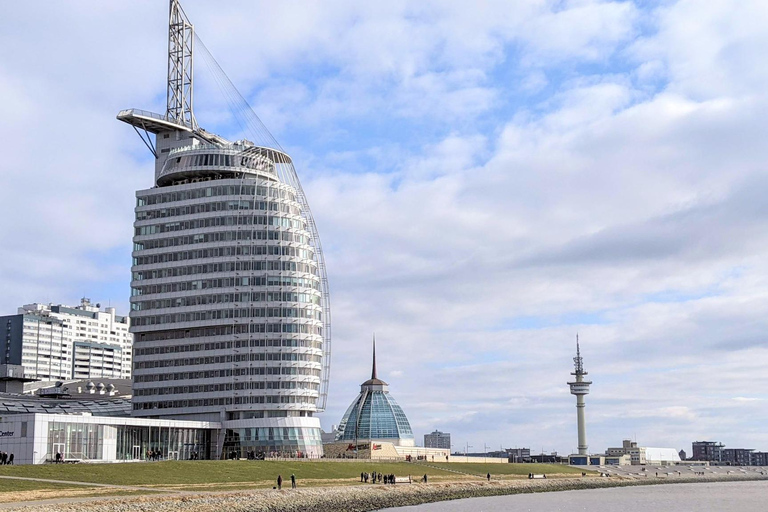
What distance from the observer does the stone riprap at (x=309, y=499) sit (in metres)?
67.8

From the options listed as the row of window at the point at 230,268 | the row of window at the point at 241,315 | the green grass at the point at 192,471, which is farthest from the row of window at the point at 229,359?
the green grass at the point at 192,471

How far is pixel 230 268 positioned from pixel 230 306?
252 inches

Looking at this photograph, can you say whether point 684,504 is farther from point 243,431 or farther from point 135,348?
point 135,348

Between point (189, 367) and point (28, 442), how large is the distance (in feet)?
167

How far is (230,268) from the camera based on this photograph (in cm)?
15538

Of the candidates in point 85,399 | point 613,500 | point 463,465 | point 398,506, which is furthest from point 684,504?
point 85,399

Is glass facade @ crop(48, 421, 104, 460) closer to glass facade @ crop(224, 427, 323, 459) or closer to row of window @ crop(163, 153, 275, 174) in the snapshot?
glass facade @ crop(224, 427, 323, 459)

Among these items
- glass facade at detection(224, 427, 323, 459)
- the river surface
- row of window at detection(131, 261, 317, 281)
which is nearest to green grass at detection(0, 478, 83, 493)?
the river surface

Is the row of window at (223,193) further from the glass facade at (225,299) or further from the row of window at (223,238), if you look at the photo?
the row of window at (223,238)

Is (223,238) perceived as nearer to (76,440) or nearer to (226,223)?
(226,223)

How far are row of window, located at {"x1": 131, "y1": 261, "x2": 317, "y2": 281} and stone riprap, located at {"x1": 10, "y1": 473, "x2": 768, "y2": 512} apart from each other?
1757 inches

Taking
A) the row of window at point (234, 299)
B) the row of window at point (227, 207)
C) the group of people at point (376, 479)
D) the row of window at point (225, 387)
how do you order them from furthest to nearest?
1. the row of window at point (227, 207)
2. the row of window at point (234, 299)
3. the row of window at point (225, 387)
4. the group of people at point (376, 479)

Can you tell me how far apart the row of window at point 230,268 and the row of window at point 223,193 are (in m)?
11.7

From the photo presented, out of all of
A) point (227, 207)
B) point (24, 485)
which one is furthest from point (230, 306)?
point (24, 485)
